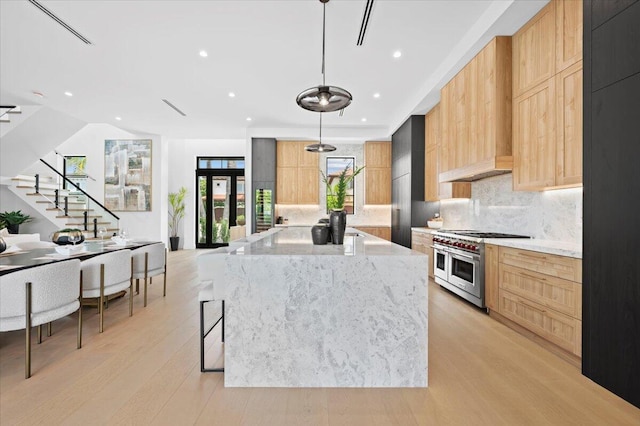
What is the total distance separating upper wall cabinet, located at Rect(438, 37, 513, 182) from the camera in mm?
3703

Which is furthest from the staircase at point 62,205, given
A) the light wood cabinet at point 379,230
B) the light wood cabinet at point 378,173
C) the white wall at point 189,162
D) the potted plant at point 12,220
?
the light wood cabinet at point 378,173

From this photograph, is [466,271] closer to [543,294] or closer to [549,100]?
[543,294]

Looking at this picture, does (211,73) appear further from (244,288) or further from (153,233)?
(153,233)

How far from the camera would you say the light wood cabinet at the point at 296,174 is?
852cm

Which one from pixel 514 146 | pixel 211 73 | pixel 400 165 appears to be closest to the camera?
pixel 514 146

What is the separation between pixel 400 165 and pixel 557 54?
4441 millimetres

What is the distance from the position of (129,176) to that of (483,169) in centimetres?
910

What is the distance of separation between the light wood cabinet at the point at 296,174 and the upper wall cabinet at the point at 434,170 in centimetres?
306

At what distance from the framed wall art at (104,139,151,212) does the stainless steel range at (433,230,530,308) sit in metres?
7.95

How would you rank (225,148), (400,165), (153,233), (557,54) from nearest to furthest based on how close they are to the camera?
(557,54) < (400,165) < (153,233) < (225,148)

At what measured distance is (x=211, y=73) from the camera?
5.09m

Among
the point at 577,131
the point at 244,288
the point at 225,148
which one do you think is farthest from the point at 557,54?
the point at 225,148

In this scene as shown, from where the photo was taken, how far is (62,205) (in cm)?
819

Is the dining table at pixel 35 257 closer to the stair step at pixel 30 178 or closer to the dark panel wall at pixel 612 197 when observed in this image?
the dark panel wall at pixel 612 197
